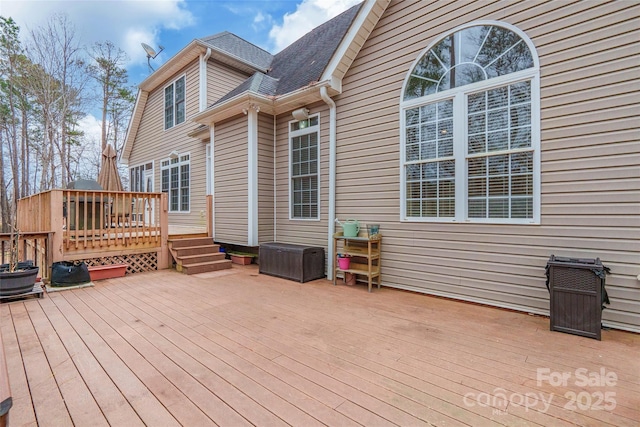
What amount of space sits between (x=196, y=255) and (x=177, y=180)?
4.31 m

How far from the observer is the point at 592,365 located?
2.38 m

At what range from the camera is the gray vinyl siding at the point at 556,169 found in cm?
306

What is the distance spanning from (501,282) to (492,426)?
8.31ft

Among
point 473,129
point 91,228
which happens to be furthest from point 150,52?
point 473,129

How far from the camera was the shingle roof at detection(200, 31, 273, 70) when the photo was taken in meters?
8.96

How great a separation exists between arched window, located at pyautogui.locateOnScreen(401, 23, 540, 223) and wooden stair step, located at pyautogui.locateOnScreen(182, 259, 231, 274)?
13.4ft

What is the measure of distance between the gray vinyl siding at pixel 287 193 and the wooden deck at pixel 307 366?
7.00ft

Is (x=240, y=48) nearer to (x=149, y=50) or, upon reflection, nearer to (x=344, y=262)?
(x=149, y=50)

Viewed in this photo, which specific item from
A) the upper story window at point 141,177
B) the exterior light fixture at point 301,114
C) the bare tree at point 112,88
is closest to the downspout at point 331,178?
the exterior light fixture at point 301,114

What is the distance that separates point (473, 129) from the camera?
4.02 meters

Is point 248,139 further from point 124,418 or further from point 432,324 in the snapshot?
point 124,418

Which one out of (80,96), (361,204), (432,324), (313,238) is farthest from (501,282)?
(80,96)

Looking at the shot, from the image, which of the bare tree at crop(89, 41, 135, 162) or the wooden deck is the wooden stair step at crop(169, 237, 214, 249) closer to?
the wooden deck

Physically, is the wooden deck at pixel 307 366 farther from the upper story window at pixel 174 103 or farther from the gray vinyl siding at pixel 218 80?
the upper story window at pixel 174 103
